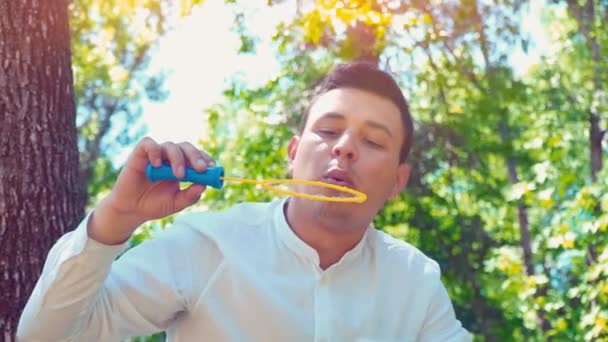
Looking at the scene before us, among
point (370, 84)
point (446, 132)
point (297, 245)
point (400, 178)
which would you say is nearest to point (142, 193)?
point (297, 245)

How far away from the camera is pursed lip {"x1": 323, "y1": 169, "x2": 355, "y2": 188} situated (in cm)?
196

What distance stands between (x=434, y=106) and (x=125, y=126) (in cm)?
893

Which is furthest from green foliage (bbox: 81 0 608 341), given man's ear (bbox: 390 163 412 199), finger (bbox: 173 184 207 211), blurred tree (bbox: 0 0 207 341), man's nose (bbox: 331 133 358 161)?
finger (bbox: 173 184 207 211)

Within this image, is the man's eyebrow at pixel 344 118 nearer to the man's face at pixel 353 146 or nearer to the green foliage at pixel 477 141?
the man's face at pixel 353 146

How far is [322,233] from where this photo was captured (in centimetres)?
200

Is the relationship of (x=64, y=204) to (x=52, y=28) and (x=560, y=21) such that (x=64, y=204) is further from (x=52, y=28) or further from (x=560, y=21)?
(x=560, y=21)

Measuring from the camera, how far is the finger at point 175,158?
151cm

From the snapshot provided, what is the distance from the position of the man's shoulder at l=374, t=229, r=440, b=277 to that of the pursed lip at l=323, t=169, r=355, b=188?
10.6 inches

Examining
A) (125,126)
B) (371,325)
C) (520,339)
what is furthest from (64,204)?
(125,126)

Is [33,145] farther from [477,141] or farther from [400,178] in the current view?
[477,141]

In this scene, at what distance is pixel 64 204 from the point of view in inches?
105

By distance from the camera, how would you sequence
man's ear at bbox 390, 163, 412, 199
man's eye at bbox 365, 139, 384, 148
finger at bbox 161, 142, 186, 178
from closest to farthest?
finger at bbox 161, 142, 186, 178, man's eye at bbox 365, 139, 384, 148, man's ear at bbox 390, 163, 412, 199

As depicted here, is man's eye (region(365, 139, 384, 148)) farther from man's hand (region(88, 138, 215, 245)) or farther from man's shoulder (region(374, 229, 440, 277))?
man's hand (region(88, 138, 215, 245))

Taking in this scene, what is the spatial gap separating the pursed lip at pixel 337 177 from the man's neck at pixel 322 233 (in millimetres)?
86
